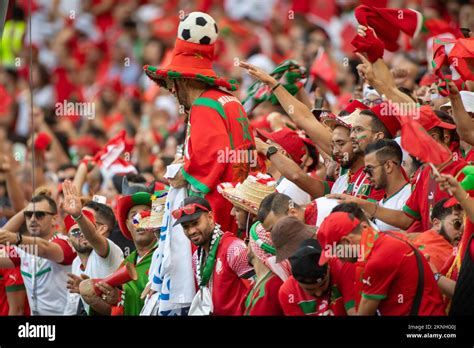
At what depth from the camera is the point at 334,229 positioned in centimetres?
832

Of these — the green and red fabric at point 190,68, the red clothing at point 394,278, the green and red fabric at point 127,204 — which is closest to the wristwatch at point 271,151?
the green and red fabric at point 190,68

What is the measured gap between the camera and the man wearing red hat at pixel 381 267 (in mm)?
8180

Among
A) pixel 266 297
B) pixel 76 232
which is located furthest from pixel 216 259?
pixel 76 232

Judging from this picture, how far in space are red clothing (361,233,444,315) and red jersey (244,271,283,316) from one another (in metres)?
0.73

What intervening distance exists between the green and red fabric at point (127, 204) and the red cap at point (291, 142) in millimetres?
985

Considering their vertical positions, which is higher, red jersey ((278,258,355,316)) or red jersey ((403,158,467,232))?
red jersey ((403,158,467,232))

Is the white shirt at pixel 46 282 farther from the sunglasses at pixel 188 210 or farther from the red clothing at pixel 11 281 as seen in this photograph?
the sunglasses at pixel 188 210

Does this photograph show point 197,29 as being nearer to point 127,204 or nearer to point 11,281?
point 127,204

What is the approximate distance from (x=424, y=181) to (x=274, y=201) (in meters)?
1.02

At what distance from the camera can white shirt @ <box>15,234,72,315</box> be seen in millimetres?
11203

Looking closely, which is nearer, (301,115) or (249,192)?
(249,192)

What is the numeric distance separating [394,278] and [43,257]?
146 inches

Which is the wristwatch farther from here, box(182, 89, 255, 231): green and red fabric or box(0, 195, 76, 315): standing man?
box(0, 195, 76, 315): standing man

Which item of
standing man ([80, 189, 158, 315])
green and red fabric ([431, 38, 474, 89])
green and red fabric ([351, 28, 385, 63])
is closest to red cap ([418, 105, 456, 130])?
green and red fabric ([431, 38, 474, 89])
